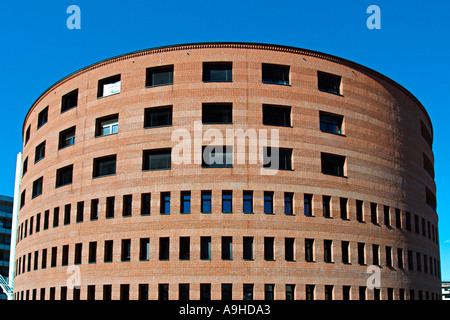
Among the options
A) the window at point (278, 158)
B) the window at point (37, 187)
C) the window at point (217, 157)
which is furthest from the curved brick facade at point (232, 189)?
the window at point (37, 187)

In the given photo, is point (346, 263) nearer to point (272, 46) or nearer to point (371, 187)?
point (371, 187)

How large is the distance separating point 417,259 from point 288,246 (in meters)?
13.7

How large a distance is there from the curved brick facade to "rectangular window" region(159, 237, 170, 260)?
0.31ft

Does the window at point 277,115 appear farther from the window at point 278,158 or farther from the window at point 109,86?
the window at point 109,86

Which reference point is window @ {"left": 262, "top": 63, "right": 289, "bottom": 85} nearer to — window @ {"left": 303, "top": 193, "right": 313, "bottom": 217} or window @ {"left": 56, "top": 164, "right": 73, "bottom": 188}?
window @ {"left": 303, "top": 193, "right": 313, "bottom": 217}

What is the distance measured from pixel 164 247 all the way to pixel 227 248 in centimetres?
430

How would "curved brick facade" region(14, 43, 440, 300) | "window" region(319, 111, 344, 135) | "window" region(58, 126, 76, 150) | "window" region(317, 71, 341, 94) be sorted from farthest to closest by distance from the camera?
"window" region(58, 126, 76, 150) → "window" region(317, 71, 341, 94) → "window" region(319, 111, 344, 135) → "curved brick facade" region(14, 43, 440, 300)

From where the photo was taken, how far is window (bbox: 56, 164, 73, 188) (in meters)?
41.5

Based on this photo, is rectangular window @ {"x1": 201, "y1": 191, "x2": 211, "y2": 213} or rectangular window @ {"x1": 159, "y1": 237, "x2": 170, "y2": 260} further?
rectangular window @ {"x1": 201, "y1": 191, "x2": 211, "y2": 213}

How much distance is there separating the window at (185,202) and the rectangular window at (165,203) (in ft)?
3.37

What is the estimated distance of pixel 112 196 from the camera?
3759 centimetres

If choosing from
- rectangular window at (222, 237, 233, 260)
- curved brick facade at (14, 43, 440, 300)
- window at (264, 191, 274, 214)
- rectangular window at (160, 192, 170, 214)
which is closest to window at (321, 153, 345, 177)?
curved brick facade at (14, 43, 440, 300)

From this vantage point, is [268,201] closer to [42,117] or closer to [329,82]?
[329,82]
